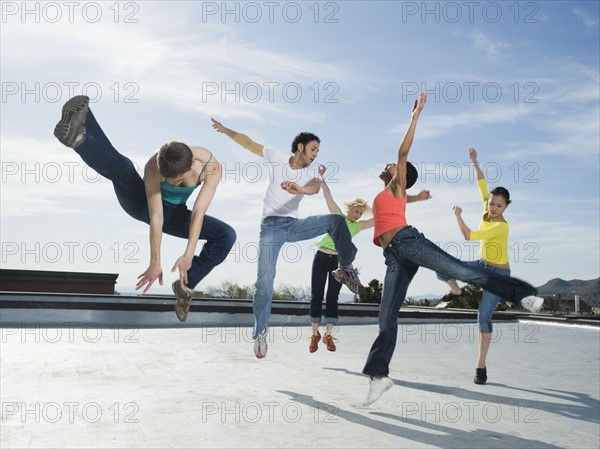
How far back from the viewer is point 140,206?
7.48ft

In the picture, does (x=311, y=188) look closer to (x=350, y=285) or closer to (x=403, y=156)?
(x=403, y=156)

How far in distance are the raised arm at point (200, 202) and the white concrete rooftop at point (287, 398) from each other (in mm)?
25252

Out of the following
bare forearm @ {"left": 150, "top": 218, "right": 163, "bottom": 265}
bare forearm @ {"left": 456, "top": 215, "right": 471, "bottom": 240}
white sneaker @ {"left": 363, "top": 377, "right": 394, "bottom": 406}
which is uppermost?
bare forearm @ {"left": 456, "top": 215, "right": 471, "bottom": 240}

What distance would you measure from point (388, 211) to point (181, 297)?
946 mm

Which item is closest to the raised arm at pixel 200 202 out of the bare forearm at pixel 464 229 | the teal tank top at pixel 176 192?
the teal tank top at pixel 176 192

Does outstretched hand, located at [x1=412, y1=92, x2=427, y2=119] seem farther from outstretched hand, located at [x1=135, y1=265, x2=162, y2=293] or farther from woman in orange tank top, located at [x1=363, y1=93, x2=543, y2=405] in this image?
outstretched hand, located at [x1=135, y1=265, x2=162, y2=293]

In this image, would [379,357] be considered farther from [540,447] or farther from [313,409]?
[313,409]

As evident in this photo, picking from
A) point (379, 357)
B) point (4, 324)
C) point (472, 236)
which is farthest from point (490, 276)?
point (4, 324)

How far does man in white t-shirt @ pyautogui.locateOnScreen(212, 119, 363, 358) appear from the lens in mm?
2682

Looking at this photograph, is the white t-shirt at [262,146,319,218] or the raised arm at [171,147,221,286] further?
the white t-shirt at [262,146,319,218]

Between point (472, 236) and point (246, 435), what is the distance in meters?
29.1

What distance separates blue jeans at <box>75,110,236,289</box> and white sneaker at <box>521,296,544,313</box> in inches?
44.6

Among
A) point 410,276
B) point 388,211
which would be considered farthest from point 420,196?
point 410,276

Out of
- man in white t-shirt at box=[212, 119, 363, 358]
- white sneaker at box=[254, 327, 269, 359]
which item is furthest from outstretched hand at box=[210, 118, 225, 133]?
white sneaker at box=[254, 327, 269, 359]
